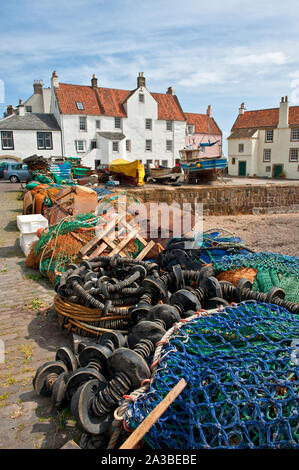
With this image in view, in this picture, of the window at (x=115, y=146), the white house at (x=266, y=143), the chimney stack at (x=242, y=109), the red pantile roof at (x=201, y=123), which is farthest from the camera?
the red pantile roof at (x=201, y=123)

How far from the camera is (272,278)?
4.92 m

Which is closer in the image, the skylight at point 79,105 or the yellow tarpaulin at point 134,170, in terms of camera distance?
the yellow tarpaulin at point 134,170

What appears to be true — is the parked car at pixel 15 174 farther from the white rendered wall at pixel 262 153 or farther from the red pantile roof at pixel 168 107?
the white rendered wall at pixel 262 153

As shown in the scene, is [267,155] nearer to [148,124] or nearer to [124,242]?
[148,124]

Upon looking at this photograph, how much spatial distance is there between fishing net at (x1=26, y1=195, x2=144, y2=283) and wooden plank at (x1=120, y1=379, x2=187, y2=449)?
418cm

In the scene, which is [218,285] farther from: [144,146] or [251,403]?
[144,146]

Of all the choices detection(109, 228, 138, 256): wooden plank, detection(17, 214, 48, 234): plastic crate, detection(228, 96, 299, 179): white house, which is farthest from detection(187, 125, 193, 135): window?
detection(109, 228, 138, 256): wooden plank

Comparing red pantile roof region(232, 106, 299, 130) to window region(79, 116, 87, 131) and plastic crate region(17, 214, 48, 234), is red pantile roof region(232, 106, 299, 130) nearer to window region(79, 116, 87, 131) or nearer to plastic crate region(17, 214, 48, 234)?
window region(79, 116, 87, 131)

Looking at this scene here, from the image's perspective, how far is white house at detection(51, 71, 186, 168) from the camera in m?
39.0

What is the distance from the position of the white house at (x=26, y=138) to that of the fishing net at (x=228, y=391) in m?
39.0

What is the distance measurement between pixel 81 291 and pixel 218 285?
166 cm

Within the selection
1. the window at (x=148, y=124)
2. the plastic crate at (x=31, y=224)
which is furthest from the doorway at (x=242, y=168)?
the plastic crate at (x=31, y=224)

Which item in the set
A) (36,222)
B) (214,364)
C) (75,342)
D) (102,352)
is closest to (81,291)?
(75,342)

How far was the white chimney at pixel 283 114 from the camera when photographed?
40.9 metres
